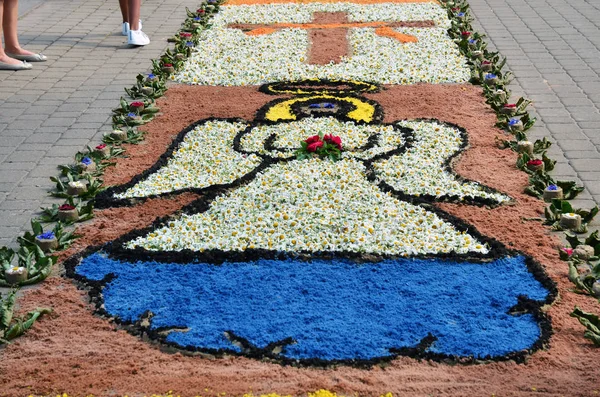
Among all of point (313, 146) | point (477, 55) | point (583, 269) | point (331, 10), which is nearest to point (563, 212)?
point (583, 269)

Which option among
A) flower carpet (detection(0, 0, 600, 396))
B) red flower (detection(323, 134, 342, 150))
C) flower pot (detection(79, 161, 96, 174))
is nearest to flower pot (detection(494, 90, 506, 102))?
flower carpet (detection(0, 0, 600, 396))

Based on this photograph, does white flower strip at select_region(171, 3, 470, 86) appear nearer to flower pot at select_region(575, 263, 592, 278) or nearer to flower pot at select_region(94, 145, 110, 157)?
flower pot at select_region(94, 145, 110, 157)

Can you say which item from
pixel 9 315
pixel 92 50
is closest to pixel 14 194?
pixel 9 315

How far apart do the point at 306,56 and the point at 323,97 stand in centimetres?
148

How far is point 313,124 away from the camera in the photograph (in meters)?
6.69

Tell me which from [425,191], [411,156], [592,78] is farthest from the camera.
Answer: [592,78]

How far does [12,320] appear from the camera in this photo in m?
4.08

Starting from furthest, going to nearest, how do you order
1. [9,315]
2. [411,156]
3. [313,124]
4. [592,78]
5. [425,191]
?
[592,78] < [313,124] < [411,156] < [425,191] < [9,315]

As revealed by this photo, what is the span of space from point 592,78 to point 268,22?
3.92 meters

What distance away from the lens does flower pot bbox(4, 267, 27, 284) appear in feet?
14.5

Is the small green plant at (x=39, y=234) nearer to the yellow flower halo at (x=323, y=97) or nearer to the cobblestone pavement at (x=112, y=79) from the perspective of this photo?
the cobblestone pavement at (x=112, y=79)

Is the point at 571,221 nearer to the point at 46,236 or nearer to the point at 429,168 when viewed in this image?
the point at 429,168

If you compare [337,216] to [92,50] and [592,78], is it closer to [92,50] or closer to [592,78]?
[592,78]

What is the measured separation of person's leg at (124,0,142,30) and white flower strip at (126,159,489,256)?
13.6ft
